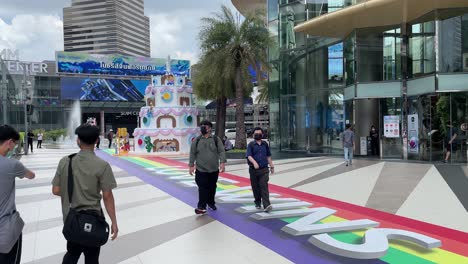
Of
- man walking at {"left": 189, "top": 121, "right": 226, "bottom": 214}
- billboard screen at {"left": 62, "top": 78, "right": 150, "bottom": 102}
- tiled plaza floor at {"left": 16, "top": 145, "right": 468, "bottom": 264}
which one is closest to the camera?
tiled plaza floor at {"left": 16, "top": 145, "right": 468, "bottom": 264}

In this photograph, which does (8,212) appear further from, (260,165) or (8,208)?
(260,165)

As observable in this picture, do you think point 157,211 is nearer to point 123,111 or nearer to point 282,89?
point 282,89

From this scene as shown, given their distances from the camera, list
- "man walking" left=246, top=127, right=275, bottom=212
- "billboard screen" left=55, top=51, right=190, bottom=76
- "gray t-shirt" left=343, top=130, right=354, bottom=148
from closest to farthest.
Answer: "man walking" left=246, top=127, right=275, bottom=212
"gray t-shirt" left=343, top=130, right=354, bottom=148
"billboard screen" left=55, top=51, right=190, bottom=76

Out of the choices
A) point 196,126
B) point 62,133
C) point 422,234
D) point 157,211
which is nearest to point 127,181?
point 157,211

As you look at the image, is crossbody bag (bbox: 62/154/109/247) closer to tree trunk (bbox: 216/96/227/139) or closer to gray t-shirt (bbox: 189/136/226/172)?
gray t-shirt (bbox: 189/136/226/172)

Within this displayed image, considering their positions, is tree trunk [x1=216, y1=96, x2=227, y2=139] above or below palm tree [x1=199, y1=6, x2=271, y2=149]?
below

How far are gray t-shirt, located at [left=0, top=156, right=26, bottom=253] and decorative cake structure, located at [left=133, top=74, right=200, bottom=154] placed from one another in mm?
23316

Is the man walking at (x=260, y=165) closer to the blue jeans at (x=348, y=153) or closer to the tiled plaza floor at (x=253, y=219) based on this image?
the tiled plaza floor at (x=253, y=219)

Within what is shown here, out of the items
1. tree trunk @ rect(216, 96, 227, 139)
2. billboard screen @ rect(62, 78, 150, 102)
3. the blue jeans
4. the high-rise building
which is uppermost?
the high-rise building

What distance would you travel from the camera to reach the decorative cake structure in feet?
88.5

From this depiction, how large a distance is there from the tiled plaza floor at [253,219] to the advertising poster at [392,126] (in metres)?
5.22

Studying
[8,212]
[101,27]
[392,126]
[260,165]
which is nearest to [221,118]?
[392,126]

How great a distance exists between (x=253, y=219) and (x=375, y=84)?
558 inches

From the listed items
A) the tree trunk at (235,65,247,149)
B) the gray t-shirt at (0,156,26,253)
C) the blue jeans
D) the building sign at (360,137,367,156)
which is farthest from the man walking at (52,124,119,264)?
the tree trunk at (235,65,247,149)
